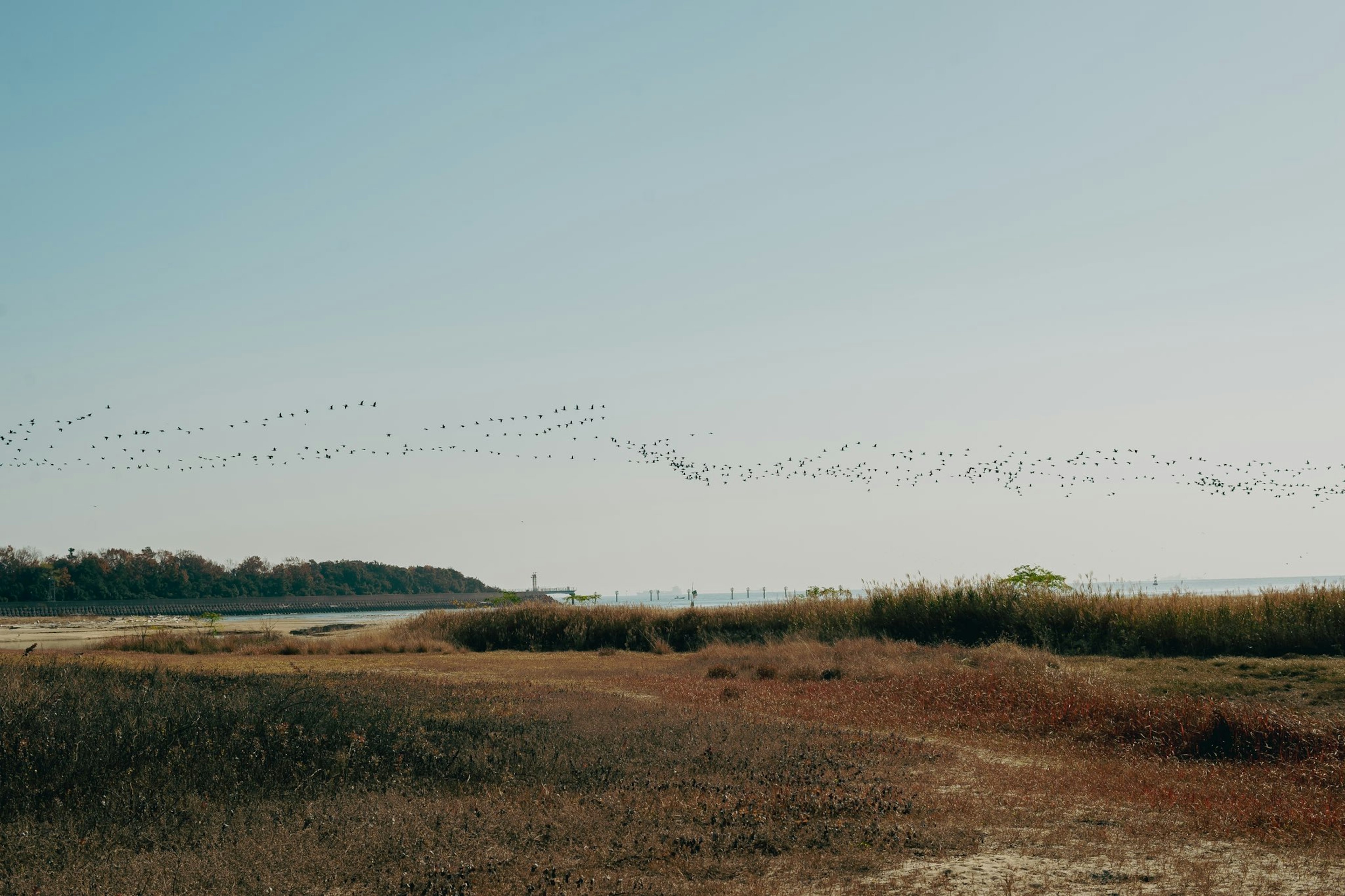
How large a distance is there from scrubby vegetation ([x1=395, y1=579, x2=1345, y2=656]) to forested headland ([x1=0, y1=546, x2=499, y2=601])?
11603cm

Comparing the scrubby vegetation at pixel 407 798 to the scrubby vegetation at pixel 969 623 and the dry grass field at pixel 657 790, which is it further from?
the scrubby vegetation at pixel 969 623

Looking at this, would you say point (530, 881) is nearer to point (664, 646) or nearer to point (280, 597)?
point (664, 646)

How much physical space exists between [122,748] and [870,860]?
802cm

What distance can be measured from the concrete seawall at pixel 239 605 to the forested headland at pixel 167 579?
2747mm

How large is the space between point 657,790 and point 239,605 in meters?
155

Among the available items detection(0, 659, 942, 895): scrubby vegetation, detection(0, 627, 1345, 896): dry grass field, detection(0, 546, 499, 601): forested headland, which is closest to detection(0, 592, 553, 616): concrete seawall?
A: detection(0, 546, 499, 601): forested headland

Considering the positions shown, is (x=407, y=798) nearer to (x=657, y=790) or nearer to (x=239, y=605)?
(x=657, y=790)

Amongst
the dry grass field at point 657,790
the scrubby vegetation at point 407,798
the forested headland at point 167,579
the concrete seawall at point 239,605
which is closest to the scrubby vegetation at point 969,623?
the dry grass field at point 657,790

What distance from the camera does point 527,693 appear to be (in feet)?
66.6

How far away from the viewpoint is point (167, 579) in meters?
151

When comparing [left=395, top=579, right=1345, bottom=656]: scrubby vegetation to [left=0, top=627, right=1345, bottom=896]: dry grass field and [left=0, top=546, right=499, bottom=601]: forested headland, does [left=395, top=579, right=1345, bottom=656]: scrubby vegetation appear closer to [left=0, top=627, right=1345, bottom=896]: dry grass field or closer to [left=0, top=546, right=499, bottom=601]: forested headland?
[left=0, top=627, right=1345, bottom=896]: dry grass field

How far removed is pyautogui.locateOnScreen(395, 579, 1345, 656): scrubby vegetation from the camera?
26203mm

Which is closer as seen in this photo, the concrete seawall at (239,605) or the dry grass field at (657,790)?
the dry grass field at (657,790)

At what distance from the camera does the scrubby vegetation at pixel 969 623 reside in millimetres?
26203
